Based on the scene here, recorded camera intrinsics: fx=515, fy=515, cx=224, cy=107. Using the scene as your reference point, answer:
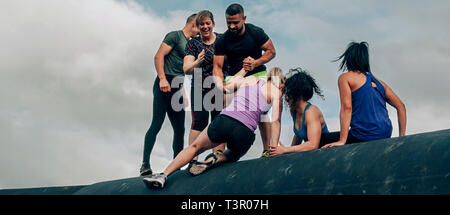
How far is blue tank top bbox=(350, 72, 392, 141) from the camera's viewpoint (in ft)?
16.3

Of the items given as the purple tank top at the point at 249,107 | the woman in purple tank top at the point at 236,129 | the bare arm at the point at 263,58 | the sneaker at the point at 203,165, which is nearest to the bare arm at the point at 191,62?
the bare arm at the point at 263,58

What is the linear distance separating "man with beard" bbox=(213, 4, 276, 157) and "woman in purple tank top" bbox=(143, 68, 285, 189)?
1.95ft

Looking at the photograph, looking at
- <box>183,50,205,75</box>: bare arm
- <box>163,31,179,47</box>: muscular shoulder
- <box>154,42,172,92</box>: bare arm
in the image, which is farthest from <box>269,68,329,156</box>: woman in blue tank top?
<box>163,31,179,47</box>: muscular shoulder

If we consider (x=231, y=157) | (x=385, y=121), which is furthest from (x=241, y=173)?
(x=385, y=121)

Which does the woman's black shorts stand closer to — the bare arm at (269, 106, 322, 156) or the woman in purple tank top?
the woman in purple tank top

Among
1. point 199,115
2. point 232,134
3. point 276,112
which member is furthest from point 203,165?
point 199,115

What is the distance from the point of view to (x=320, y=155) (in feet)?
14.3

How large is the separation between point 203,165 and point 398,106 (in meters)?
2.14

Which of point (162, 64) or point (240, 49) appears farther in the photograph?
point (162, 64)

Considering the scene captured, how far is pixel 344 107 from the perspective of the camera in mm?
4953

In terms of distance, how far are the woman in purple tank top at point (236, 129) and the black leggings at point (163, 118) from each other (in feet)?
7.07

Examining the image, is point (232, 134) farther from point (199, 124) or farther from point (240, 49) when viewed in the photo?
point (199, 124)

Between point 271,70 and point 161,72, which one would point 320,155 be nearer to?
point 271,70
